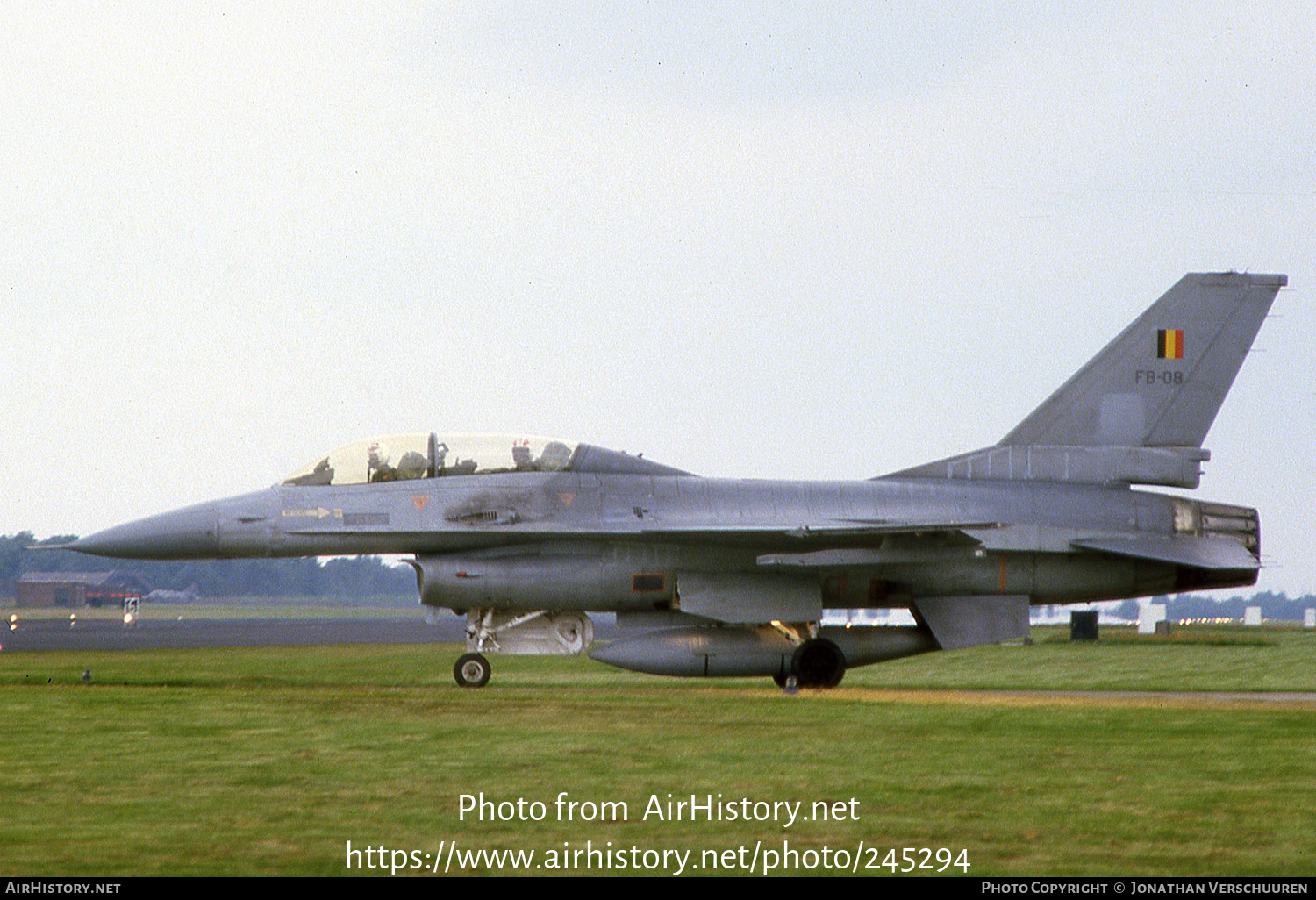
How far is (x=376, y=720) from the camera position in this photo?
493 inches

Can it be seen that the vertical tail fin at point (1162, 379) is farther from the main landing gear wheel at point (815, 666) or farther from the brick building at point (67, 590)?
the brick building at point (67, 590)

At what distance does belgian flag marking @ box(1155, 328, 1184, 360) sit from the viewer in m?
19.2

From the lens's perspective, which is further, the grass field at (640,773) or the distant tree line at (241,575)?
the distant tree line at (241,575)

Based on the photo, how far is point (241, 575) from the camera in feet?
422

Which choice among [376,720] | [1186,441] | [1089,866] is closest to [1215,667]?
[1186,441]

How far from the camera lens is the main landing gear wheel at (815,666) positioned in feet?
58.3

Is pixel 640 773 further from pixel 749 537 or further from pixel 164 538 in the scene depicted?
pixel 164 538

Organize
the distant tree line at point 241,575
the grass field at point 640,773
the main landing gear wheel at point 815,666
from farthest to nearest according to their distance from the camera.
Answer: the distant tree line at point 241,575, the main landing gear wheel at point 815,666, the grass field at point 640,773

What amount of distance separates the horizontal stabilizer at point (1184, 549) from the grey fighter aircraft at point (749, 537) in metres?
0.03

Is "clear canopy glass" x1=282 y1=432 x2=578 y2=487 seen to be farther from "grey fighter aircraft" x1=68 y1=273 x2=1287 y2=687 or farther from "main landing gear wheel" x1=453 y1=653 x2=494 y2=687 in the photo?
"main landing gear wheel" x1=453 y1=653 x2=494 y2=687

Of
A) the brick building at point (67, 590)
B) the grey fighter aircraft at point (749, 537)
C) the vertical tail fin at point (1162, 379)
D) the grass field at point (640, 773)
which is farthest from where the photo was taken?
the brick building at point (67, 590)

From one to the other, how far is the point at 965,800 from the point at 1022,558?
414 inches

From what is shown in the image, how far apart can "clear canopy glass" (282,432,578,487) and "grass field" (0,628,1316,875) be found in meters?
2.69

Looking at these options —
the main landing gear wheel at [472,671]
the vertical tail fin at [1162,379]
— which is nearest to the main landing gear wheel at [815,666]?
the main landing gear wheel at [472,671]
